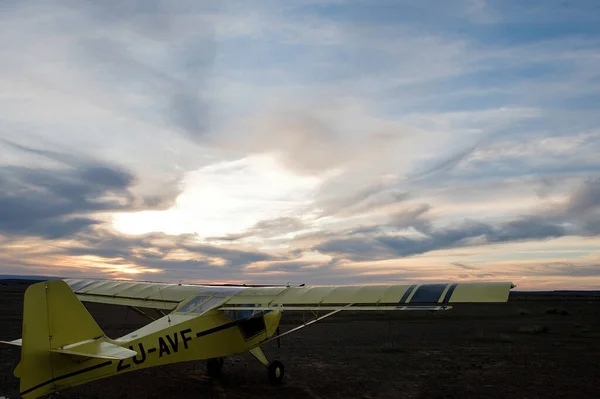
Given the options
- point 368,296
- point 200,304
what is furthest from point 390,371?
point 200,304

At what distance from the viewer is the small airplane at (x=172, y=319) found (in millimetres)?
7750

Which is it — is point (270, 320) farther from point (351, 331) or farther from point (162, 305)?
point (351, 331)

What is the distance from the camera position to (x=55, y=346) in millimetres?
7816

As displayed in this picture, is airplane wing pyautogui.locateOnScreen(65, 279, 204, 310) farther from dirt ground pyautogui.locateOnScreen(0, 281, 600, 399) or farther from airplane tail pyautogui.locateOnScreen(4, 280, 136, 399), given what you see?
airplane tail pyautogui.locateOnScreen(4, 280, 136, 399)

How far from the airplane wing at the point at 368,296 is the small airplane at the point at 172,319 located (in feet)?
0.07

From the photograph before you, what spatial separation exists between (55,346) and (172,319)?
110 inches

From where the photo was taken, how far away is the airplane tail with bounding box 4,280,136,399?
752 centimetres

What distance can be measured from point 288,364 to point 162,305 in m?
4.05

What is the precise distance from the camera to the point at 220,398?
1023 centimetres

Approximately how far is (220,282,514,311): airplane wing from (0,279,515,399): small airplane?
22 mm

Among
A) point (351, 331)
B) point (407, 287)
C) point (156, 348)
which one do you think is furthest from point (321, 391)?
point (351, 331)

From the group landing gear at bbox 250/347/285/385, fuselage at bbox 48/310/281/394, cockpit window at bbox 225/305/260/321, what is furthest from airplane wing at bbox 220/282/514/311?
landing gear at bbox 250/347/285/385

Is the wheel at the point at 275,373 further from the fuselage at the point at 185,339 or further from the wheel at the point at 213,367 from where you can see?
the wheel at the point at 213,367

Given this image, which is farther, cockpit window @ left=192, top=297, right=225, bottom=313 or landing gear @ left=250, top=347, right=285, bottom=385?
landing gear @ left=250, top=347, right=285, bottom=385
